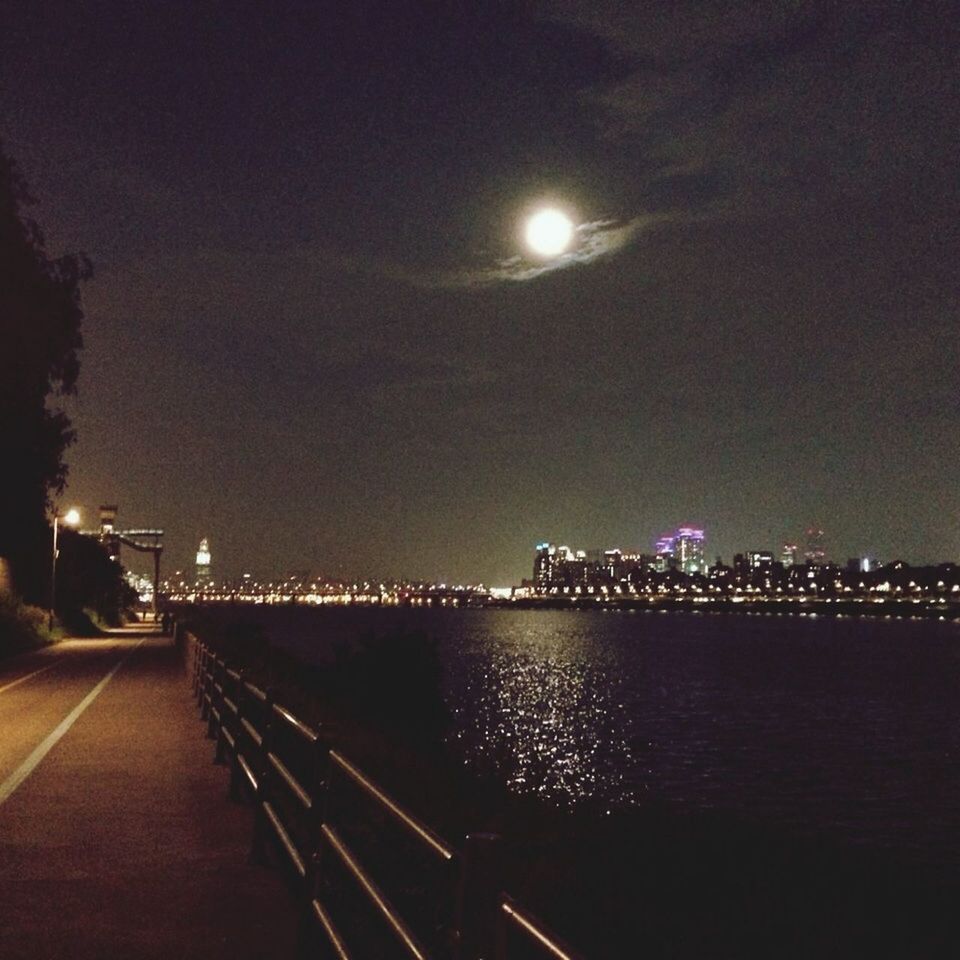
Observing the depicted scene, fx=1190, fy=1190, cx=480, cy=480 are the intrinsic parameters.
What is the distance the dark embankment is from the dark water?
5255mm

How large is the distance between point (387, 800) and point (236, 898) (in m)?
3.52

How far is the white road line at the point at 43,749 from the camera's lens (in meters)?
12.7

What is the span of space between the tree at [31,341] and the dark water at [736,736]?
43.5 ft

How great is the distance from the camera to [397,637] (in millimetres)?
39656

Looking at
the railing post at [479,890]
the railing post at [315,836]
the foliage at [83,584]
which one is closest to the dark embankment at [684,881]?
the railing post at [315,836]

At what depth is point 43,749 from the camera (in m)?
16.0

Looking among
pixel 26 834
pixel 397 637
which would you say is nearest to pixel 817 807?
pixel 397 637

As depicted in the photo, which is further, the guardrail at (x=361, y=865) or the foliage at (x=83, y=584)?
the foliage at (x=83, y=584)

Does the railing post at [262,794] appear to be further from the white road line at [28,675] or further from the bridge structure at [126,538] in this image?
the bridge structure at [126,538]

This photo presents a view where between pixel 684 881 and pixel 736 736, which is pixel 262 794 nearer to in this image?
pixel 684 881

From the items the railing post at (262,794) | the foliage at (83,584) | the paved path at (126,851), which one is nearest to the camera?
the paved path at (126,851)

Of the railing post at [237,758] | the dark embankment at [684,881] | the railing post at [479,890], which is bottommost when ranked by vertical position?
the dark embankment at [684,881]

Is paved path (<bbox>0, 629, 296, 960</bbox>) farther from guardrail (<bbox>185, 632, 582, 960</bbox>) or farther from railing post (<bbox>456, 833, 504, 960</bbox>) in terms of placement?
railing post (<bbox>456, 833, 504, 960</bbox>)

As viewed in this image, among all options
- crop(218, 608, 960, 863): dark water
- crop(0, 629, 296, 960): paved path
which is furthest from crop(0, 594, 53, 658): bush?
crop(0, 629, 296, 960): paved path
